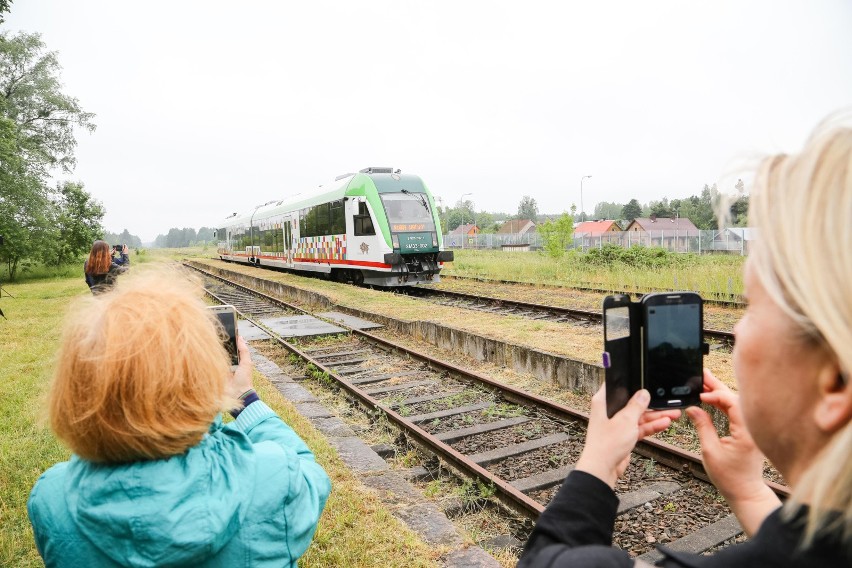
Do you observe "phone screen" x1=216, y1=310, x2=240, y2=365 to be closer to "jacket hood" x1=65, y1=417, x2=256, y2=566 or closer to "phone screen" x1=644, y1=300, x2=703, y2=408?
"jacket hood" x1=65, y1=417, x2=256, y2=566

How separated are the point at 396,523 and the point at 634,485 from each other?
182cm

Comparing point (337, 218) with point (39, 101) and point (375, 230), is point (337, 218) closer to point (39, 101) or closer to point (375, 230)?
point (375, 230)

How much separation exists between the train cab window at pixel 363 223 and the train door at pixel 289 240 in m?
6.48

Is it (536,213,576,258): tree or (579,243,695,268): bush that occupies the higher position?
(536,213,576,258): tree

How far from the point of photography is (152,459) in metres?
1.34

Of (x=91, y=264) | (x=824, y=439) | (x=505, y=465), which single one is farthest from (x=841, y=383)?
(x=91, y=264)

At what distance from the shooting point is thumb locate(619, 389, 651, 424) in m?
1.24

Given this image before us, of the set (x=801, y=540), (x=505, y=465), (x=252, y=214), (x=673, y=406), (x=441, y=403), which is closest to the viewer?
(x=801, y=540)

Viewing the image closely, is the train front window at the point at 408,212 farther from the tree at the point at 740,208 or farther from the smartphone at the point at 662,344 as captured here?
the tree at the point at 740,208

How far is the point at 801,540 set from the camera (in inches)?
28.3

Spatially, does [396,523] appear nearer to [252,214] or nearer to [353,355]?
[353,355]

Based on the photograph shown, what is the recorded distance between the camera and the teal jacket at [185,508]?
4.18 feet

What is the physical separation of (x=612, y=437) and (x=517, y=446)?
3.77m

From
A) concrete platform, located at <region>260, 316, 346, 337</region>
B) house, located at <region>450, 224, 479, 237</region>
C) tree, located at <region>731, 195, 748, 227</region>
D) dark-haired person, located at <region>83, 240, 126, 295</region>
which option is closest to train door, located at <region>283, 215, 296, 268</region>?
concrete platform, located at <region>260, 316, 346, 337</region>
